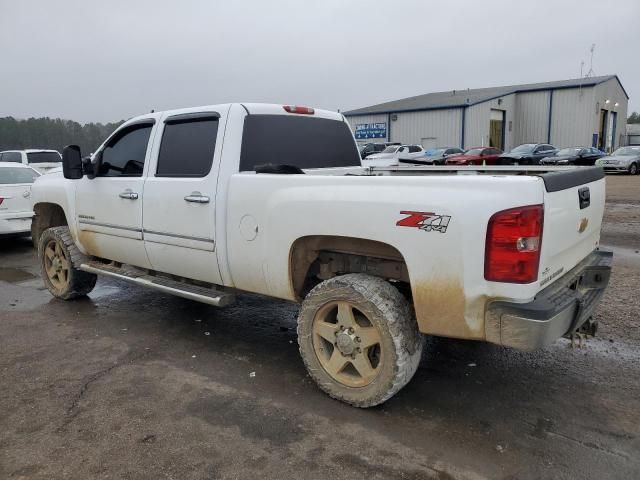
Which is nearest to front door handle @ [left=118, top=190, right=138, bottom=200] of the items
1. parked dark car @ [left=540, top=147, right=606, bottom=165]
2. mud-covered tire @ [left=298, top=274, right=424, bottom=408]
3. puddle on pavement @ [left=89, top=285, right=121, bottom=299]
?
puddle on pavement @ [left=89, top=285, right=121, bottom=299]

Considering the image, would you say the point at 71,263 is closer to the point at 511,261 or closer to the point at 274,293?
the point at 274,293

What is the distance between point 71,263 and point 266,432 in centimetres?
358

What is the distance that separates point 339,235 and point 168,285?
6.36 ft

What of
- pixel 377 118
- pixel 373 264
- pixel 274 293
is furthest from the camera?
pixel 377 118

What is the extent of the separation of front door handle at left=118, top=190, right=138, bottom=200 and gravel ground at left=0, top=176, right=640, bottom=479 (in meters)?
1.26

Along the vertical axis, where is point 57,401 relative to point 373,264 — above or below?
below

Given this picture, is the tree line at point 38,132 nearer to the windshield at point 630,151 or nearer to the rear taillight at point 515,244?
the rear taillight at point 515,244

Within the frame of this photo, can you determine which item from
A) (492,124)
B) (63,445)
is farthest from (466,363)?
(492,124)

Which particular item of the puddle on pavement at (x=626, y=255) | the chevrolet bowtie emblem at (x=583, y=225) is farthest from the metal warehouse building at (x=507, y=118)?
the chevrolet bowtie emblem at (x=583, y=225)

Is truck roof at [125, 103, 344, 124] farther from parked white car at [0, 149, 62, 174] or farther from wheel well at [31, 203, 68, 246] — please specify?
Answer: parked white car at [0, 149, 62, 174]

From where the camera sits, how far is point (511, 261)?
2830 mm

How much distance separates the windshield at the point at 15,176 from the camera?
956 centimetres

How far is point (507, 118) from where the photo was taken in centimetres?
4391

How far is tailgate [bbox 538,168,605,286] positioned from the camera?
9.60 feet
